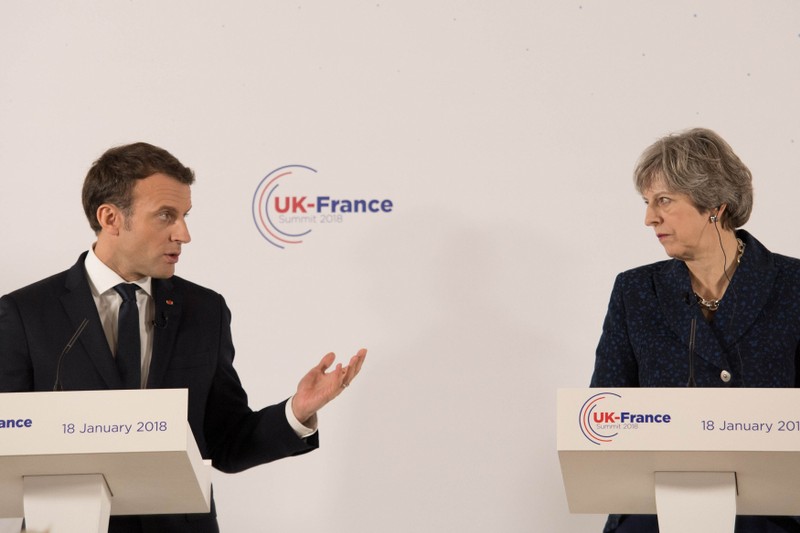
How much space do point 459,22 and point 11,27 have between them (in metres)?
1.59

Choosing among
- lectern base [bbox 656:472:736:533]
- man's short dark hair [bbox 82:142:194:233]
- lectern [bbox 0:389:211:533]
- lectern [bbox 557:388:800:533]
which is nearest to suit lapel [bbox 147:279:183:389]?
man's short dark hair [bbox 82:142:194:233]

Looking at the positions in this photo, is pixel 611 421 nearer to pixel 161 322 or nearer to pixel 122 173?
pixel 161 322

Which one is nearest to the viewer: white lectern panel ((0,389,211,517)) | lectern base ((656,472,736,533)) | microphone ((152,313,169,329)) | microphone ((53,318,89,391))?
white lectern panel ((0,389,211,517))

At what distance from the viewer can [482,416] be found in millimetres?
4094

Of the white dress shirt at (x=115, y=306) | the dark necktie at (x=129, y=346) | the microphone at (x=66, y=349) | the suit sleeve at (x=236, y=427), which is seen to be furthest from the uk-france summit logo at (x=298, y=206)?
the microphone at (x=66, y=349)

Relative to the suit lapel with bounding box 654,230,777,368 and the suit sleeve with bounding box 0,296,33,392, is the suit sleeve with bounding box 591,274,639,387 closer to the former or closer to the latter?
the suit lapel with bounding box 654,230,777,368

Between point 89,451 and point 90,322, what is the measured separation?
0.67m

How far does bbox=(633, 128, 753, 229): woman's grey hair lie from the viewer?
321 centimetres

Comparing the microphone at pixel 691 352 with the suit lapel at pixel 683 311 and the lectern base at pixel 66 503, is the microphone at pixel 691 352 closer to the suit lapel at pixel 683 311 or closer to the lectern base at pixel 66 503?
the suit lapel at pixel 683 311

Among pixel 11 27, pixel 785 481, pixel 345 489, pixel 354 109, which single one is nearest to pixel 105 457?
pixel 785 481

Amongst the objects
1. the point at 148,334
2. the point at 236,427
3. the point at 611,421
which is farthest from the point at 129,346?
the point at 611,421

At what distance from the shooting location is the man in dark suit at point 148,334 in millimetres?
2979

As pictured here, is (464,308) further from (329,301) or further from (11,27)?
(11,27)

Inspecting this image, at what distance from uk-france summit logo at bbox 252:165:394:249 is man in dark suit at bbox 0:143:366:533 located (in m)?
0.80
